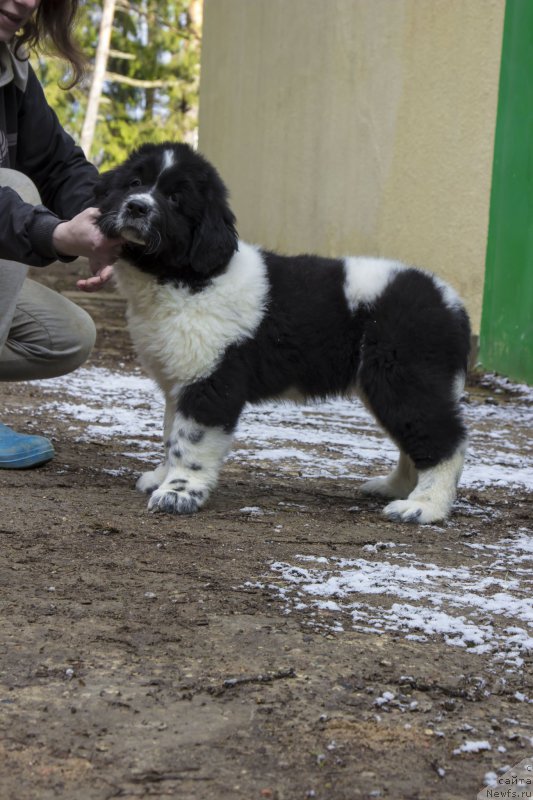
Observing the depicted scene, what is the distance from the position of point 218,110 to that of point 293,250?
116 inches

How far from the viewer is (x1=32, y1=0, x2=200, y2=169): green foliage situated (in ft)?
78.9

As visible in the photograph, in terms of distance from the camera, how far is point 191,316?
3.84 metres

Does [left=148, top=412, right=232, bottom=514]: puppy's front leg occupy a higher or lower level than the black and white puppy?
lower

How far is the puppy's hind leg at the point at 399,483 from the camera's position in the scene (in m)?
4.28

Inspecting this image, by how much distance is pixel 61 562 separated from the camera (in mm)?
3051

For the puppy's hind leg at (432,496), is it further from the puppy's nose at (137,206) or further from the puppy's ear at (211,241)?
Result: the puppy's nose at (137,206)

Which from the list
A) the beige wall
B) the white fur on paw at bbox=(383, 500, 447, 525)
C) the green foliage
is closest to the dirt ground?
the white fur on paw at bbox=(383, 500, 447, 525)

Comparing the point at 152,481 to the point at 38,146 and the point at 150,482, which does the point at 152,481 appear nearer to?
the point at 150,482

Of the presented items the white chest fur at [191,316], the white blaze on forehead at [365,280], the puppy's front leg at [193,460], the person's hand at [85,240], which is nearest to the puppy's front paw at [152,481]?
the puppy's front leg at [193,460]

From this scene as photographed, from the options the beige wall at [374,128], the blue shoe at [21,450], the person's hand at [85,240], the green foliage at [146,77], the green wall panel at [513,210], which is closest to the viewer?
the person's hand at [85,240]

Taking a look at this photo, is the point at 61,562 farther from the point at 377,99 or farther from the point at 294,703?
the point at 377,99

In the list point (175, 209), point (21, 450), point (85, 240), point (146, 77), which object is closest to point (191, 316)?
point (175, 209)

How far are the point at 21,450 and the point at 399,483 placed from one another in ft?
4.98

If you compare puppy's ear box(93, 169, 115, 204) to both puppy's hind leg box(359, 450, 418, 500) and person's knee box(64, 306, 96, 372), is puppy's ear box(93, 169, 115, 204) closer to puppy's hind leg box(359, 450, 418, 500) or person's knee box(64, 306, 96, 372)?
person's knee box(64, 306, 96, 372)
